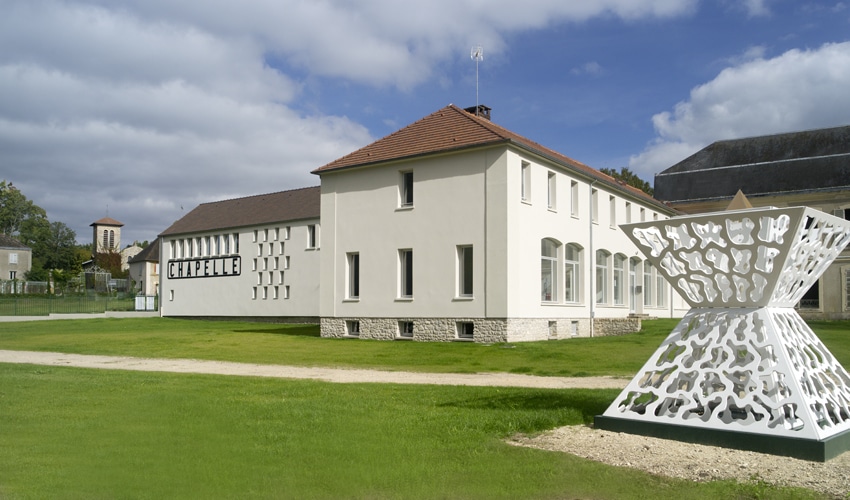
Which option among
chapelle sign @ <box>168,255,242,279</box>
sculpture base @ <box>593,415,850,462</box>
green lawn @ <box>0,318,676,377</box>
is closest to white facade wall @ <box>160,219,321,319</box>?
chapelle sign @ <box>168,255,242,279</box>

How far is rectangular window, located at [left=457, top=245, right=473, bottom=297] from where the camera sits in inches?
1078

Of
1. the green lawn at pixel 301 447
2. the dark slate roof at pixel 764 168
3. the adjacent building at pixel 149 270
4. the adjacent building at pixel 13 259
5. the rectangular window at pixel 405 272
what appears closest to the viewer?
the green lawn at pixel 301 447

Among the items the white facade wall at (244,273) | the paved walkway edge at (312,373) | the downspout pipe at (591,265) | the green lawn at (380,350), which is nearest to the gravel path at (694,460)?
the paved walkway edge at (312,373)

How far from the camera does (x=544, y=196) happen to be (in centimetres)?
2875

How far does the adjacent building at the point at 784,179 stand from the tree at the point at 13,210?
88.8 metres

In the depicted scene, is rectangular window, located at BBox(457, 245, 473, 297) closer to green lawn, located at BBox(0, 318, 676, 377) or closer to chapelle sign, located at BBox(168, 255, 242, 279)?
green lawn, located at BBox(0, 318, 676, 377)

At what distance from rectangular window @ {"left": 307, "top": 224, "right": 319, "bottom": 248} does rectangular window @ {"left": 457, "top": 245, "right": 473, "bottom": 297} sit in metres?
17.8

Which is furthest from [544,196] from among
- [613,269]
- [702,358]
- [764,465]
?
[764,465]

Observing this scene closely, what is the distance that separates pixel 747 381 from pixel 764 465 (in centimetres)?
172

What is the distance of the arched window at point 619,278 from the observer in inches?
1384

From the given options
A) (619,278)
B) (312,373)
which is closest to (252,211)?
(619,278)

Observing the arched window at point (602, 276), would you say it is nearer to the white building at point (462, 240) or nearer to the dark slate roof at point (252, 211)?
the white building at point (462, 240)

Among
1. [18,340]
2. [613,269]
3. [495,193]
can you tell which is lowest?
[18,340]

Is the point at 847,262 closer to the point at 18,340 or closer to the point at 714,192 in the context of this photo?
the point at 714,192
